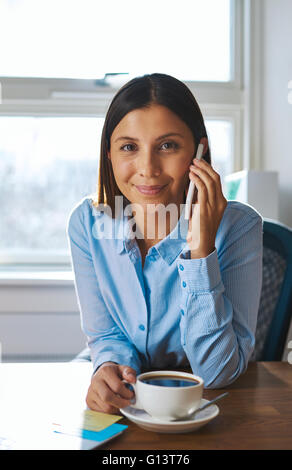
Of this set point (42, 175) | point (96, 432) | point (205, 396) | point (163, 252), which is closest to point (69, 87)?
point (42, 175)

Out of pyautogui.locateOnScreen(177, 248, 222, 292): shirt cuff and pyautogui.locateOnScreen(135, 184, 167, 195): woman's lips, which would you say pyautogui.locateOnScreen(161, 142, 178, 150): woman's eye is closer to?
pyautogui.locateOnScreen(135, 184, 167, 195): woman's lips

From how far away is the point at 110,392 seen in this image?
73 cm

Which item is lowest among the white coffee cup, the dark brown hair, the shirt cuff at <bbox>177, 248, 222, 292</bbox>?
the white coffee cup

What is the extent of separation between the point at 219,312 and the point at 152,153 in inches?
13.5

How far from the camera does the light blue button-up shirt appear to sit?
3.01ft

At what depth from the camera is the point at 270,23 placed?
7.72 feet

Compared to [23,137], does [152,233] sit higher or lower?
lower

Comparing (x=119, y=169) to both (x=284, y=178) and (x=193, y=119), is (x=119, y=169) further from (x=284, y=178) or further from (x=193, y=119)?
(x=284, y=178)

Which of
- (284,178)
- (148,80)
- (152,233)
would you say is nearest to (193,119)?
(148,80)

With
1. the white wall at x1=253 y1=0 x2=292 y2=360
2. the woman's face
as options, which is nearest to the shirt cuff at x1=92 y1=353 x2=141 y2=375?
the woman's face

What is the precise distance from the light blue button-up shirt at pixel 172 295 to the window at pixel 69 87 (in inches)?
53.9

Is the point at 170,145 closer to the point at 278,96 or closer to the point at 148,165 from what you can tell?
→ the point at 148,165

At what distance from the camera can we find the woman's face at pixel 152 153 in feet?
3.27

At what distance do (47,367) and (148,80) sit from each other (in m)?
0.63
